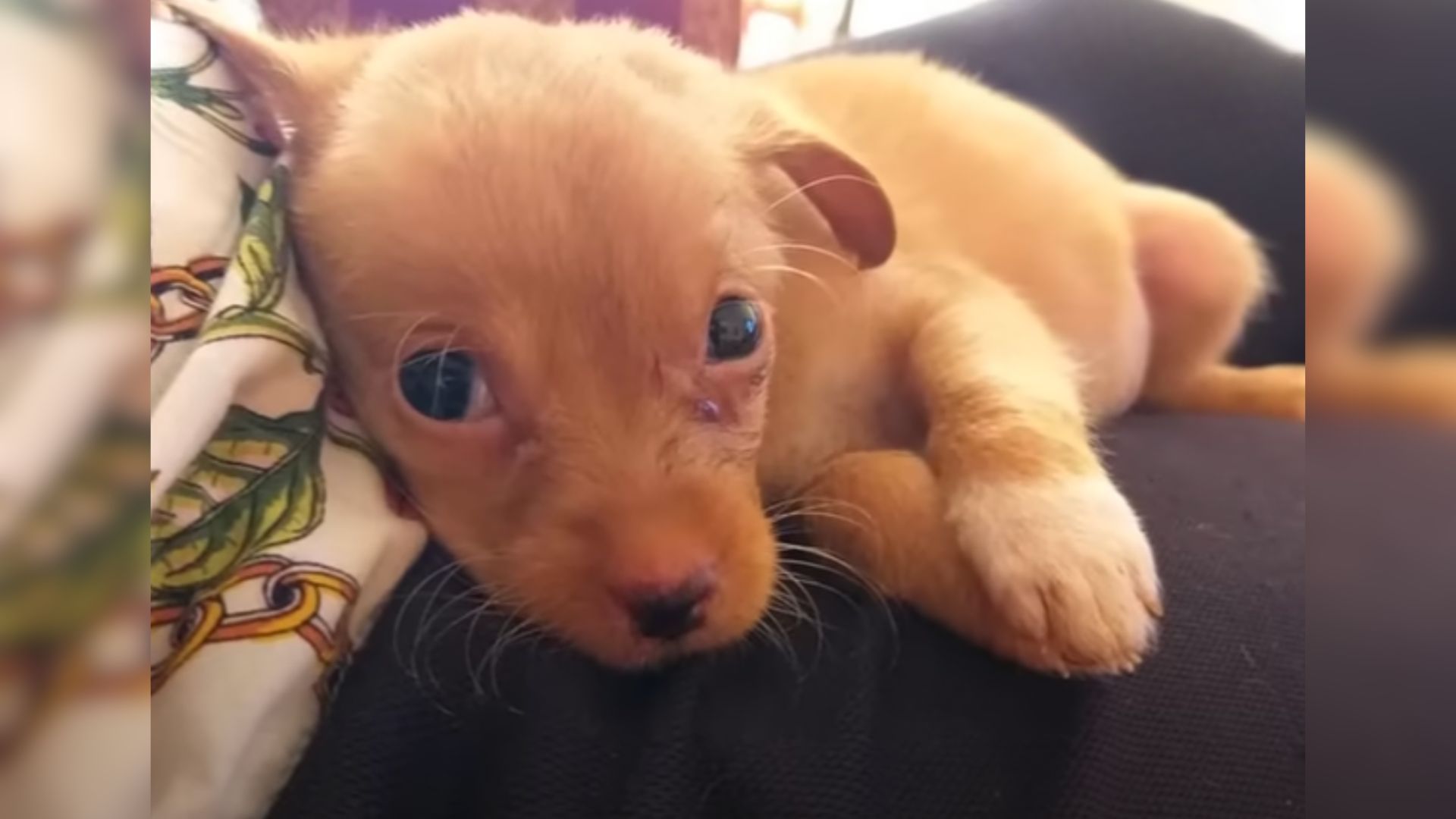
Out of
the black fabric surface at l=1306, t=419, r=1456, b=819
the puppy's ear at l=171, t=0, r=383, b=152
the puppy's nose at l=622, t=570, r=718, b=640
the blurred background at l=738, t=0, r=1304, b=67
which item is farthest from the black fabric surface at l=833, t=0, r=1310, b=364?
the black fabric surface at l=1306, t=419, r=1456, b=819

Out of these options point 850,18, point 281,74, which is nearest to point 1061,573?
point 281,74

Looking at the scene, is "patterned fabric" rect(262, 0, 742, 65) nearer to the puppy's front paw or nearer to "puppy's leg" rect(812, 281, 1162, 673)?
"puppy's leg" rect(812, 281, 1162, 673)

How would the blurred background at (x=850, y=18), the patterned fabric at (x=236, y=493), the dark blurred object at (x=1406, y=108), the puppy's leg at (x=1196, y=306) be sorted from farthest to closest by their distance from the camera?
the blurred background at (x=850, y=18)
the puppy's leg at (x=1196, y=306)
the patterned fabric at (x=236, y=493)
the dark blurred object at (x=1406, y=108)

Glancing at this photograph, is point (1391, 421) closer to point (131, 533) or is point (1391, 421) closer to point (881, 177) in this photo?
point (131, 533)

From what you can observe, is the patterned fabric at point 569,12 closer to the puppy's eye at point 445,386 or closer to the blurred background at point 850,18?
the blurred background at point 850,18

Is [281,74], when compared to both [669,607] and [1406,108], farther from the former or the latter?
[1406,108]

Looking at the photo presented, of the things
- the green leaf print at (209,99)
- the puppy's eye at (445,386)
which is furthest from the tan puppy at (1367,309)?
the green leaf print at (209,99)
